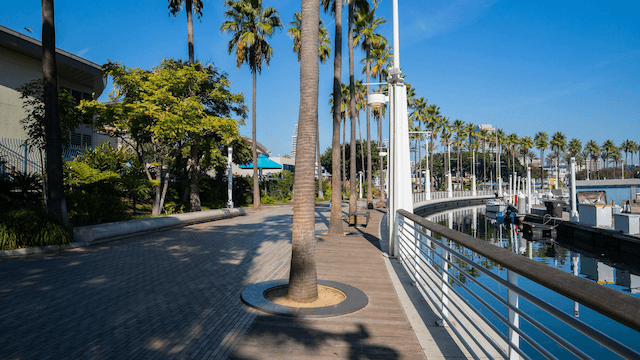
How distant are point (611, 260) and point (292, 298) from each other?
1665cm

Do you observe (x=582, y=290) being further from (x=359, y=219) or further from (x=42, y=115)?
(x=42, y=115)

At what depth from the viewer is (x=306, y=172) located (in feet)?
19.0

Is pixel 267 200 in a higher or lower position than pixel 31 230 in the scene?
lower

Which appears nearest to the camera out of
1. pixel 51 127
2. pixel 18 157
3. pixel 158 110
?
pixel 51 127

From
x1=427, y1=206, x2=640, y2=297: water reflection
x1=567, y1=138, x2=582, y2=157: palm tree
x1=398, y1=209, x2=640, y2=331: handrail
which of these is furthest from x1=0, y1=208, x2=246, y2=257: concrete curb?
x1=567, y1=138, x2=582, y2=157: palm tree

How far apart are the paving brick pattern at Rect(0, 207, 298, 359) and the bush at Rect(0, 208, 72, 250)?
0.71 metres

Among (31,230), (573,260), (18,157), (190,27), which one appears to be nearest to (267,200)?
(190,27)

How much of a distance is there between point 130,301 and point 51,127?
24.4ft

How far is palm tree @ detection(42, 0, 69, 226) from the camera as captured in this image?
10.4m

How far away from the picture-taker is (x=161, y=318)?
493cm

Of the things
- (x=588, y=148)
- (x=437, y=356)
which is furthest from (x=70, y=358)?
(x=588, y=148)

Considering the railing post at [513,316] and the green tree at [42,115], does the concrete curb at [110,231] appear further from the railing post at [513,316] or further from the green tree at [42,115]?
the railing post at [513,316]

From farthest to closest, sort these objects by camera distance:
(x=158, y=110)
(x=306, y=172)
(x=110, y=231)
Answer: (x=158, y=110), (x=110, y=231), (x=306, y=172)

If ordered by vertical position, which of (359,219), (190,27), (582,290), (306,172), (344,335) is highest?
(190,27)
